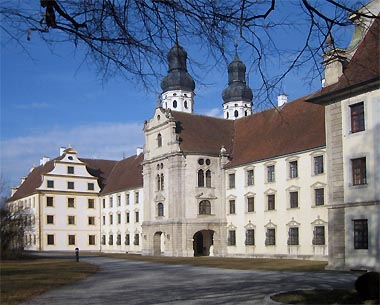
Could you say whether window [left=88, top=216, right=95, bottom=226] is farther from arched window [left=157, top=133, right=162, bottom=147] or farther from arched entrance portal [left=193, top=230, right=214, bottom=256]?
arched entrance portal [left=193, top=230, right=214, bottom=256]

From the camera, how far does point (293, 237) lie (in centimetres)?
3894

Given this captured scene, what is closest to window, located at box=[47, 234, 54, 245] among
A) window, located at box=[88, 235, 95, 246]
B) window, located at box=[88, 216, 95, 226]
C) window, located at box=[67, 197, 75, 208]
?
window, located at box=[67, 197, 75, 208]

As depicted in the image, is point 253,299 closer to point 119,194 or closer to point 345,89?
point 345,89

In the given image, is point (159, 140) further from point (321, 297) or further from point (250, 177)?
point (321, 297)

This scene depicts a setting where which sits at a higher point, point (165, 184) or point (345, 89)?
point (345, 89)

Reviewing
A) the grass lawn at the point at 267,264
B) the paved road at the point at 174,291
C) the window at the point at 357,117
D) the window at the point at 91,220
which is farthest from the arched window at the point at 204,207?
the paved road at the point at 174,291

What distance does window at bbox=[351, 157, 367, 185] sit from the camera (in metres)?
24.1

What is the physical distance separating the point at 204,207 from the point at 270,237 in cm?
778

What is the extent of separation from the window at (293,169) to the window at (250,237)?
5.95m

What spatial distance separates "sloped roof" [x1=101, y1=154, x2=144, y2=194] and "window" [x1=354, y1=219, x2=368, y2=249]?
118 feet

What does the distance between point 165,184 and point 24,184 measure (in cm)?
3341

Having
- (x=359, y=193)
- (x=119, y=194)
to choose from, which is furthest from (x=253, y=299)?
(x=119, y=194)

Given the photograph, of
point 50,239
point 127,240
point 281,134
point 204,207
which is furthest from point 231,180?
point 50,239

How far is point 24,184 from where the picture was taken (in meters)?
75.5
